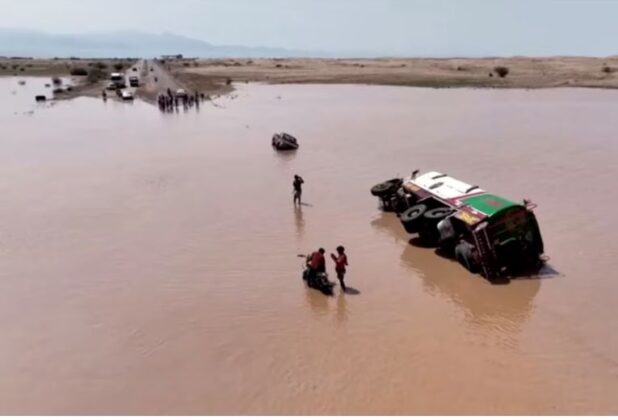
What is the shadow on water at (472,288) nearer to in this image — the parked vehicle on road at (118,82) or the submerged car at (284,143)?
the submerged car at (284,143)

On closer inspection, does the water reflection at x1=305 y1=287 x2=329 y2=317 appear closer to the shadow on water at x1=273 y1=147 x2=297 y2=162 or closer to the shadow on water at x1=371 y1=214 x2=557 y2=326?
the shadow on water at x1=371 y1=214 x2=557 y2=326

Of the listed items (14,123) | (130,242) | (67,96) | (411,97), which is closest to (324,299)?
(130,242)

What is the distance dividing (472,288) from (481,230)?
156cm

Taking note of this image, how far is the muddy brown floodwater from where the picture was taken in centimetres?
1136

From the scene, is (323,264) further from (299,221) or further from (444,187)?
(444,187)

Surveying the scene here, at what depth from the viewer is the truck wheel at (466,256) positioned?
54.5 ft

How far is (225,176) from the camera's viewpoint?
29031 mm

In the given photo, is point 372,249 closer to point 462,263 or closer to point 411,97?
point 462,263

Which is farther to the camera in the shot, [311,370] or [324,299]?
[324,299]

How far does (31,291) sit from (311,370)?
27.9 ft

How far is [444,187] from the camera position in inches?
779

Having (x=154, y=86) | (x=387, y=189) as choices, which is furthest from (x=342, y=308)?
(x=154, y=86)

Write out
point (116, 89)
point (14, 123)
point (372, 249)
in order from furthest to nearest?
point (116, 89) → point (14, 123) → point (372, 249)

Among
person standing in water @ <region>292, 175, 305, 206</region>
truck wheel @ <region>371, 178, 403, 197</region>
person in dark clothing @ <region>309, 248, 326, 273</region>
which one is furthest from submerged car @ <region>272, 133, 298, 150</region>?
person in dark clothing @ <region>309, 248, 326, 273</region>
